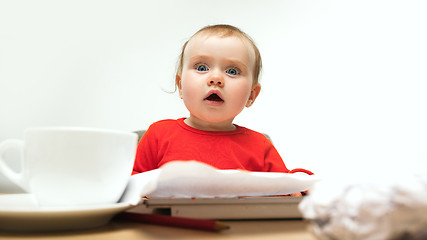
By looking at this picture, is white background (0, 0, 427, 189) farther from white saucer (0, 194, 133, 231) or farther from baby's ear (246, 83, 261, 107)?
white saucer (0, 194, 133, 231)

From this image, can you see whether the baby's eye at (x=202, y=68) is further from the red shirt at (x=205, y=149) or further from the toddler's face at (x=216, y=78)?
the red shirt at (x=205, y=149)

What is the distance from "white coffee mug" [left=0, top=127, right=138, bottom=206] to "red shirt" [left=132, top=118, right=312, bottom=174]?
434mm

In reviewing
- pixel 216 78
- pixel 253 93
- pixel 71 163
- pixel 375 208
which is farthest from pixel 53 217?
pixel 253 93

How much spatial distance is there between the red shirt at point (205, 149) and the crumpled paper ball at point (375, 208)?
572 millimetres

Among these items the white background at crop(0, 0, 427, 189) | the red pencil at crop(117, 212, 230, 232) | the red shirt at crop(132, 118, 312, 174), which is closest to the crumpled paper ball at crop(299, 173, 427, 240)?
the red pencil at crop(117, 212, 230, 232)

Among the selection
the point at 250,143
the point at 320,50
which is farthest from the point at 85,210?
the point at 320,50

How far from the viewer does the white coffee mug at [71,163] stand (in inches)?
14.1

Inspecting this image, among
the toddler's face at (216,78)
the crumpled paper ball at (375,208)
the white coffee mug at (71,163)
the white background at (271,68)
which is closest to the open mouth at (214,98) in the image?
the toddler's face at (216,78)

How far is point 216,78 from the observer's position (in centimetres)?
80

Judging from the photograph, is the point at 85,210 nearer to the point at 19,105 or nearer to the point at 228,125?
the point at 228,125

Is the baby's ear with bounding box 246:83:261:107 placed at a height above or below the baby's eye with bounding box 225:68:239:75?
below

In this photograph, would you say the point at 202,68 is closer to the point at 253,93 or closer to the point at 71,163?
the point at 253,93

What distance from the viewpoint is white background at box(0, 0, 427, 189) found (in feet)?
5.21

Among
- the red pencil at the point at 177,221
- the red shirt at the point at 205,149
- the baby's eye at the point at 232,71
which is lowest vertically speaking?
the red shirt at the point at 205,149
